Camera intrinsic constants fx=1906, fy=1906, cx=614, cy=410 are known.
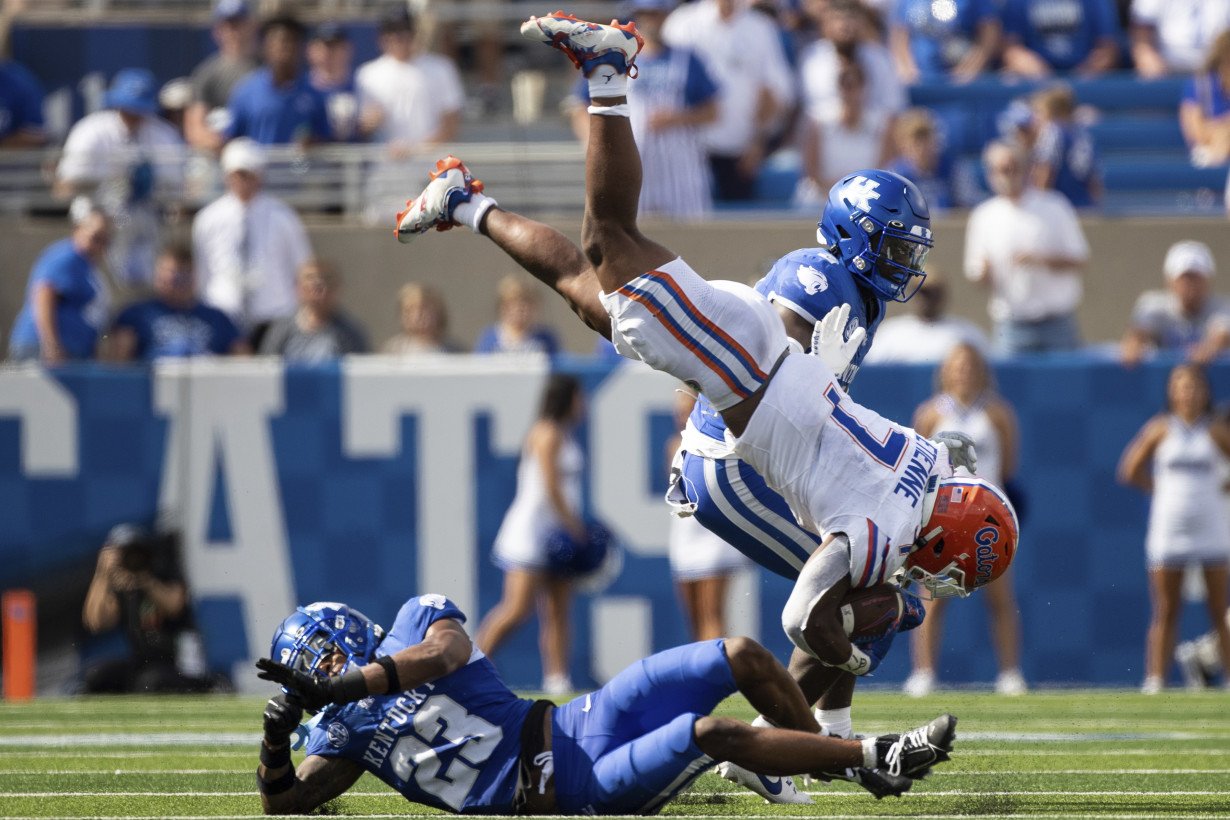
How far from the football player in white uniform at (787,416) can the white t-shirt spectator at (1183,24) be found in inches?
337

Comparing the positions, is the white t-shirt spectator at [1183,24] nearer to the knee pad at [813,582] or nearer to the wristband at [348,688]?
the knee pad at [813,582]

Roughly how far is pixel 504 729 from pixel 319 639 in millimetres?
557

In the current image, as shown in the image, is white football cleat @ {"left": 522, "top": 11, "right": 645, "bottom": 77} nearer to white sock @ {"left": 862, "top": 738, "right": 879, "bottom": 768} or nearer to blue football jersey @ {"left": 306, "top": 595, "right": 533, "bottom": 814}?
blue football jersey @ {"left": 306, "top": 595, "right": 533, "bottom": 814}

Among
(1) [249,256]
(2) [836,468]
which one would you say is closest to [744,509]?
(2) [836,468]

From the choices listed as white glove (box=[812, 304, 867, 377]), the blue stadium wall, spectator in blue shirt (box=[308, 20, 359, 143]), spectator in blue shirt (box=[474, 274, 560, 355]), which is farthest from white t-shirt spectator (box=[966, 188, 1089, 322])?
white glove (box=[812, 304, 867, 377])

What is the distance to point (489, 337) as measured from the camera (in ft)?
34.8

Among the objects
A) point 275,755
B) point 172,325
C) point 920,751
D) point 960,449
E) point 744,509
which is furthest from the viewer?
point 172,325

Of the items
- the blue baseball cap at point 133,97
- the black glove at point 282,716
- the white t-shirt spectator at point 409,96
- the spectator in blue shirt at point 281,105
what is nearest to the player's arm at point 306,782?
the black glove at point 282,716

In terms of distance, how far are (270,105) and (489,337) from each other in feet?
7.41

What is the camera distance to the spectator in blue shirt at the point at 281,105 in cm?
1158

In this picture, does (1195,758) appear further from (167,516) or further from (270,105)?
(270,105)

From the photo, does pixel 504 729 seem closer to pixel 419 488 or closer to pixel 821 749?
pixel 821 749

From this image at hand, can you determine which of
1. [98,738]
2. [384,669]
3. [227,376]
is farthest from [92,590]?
[384,669]

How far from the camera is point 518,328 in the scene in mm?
10484
